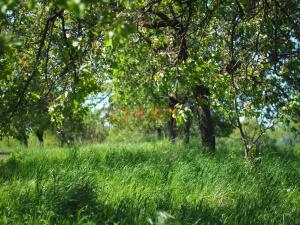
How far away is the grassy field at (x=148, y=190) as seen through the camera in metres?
4.82

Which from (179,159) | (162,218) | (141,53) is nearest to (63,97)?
(162,218)

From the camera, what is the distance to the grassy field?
4820 millimetres

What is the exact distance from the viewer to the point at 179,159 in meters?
8.59

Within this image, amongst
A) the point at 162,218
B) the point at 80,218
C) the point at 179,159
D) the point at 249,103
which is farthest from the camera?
the point at 249,103

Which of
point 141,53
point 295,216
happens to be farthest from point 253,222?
point 141,53

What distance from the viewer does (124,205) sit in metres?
5.11

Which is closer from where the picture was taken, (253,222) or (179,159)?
(253,222)

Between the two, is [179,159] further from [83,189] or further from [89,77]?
[89,77]

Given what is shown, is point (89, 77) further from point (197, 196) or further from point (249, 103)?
point (249, 103)

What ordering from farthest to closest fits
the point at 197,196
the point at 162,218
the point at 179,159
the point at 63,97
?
the point at 179,159 < the point at 197,196 < the point at 63,97 < the point at 162,218

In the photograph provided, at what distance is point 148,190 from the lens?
6090 millimetres

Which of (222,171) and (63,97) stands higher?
(63,97)

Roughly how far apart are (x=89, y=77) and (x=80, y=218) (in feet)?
5.15

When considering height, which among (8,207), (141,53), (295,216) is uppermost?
(141,53)
